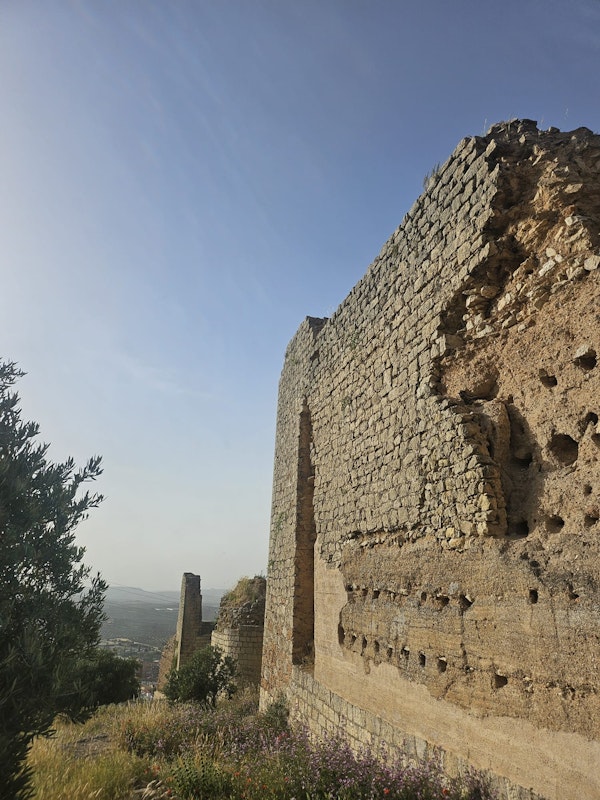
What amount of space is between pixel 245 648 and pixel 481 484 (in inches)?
396

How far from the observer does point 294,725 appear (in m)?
7.34

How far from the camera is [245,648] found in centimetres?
1241

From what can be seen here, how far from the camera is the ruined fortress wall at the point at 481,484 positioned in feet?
12.0

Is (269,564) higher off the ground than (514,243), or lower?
lower

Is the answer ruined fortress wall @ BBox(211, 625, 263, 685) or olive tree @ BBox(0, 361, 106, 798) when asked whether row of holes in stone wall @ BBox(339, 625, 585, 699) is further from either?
ruined fortress wall @ BBox(211, 625, 263, 685)

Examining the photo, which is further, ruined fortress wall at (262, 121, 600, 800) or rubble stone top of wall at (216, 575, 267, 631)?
rubble stone top of wall at (216, 575, 267, 631)

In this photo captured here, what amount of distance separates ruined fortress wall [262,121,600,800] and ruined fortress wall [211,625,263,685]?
215 inches

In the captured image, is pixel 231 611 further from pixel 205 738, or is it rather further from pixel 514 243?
pixel 514 243

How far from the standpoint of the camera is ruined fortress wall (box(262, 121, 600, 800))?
12.0ft

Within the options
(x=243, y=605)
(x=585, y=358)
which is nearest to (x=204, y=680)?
(x=243, y=605)

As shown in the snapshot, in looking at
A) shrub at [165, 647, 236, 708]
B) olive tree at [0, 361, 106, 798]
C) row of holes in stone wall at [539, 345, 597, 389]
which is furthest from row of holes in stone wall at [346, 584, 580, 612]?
shrub at [165, 647, 236, 708]

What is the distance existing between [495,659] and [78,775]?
4637mm

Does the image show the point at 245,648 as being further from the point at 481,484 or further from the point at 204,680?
the point at 481,484

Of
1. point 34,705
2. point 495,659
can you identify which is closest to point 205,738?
point 34,705
